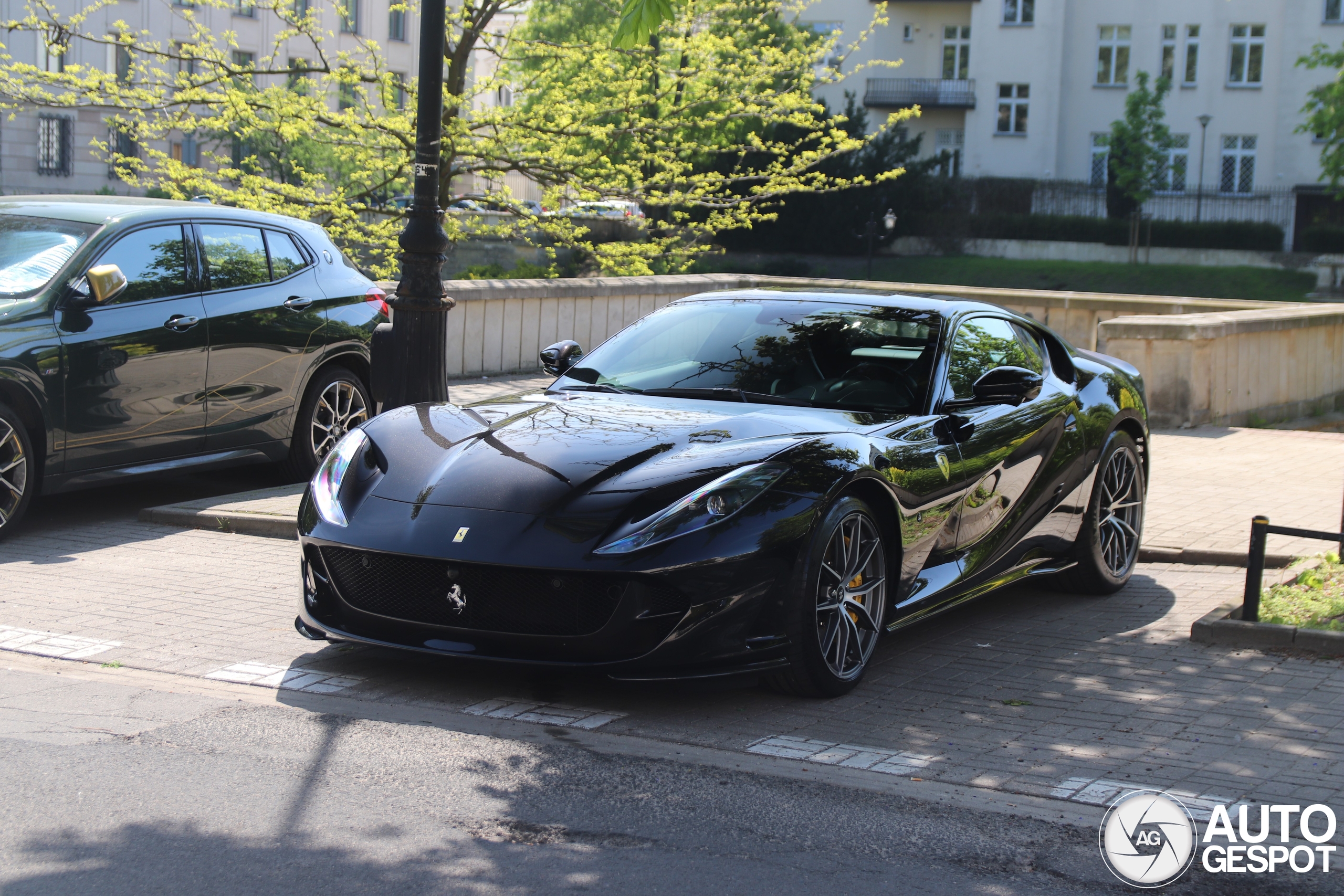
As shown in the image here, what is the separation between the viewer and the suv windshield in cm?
795

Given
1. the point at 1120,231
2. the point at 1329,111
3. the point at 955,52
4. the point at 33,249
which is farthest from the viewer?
the point at 955,52

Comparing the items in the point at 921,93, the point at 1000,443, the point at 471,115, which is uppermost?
the point at 921,93

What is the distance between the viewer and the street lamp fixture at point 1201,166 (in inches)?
2331

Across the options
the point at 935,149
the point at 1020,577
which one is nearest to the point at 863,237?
the point at 935,149

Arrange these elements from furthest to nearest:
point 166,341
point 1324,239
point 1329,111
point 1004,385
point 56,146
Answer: point 56,146, point 1324,239, point 1329,111, point 166,341, point 1004,385

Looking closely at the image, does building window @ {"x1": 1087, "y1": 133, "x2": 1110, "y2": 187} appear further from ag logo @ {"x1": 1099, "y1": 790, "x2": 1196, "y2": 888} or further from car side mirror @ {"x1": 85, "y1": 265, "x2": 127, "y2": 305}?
ag logo @ {"x1": 1099, "y1": 790, "x2": 1196, "y2": 888}

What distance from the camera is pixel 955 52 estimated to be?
219 ft

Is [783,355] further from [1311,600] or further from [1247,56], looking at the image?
[1247,56]

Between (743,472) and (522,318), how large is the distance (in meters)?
11.1

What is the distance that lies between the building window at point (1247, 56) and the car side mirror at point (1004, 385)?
2357 inches

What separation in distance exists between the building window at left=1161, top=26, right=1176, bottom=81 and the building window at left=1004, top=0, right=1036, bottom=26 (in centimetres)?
529

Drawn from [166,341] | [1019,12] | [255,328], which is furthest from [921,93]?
[166,341]

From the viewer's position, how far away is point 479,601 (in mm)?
4949

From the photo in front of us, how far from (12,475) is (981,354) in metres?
4.85
